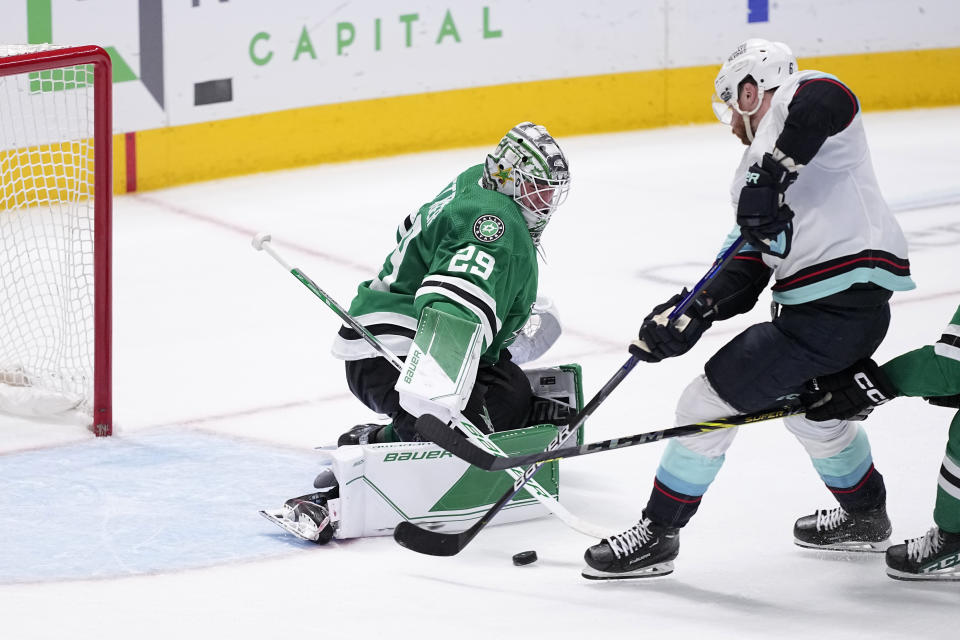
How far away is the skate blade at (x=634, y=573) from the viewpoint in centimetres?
291

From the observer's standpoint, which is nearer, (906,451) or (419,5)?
(906,451)

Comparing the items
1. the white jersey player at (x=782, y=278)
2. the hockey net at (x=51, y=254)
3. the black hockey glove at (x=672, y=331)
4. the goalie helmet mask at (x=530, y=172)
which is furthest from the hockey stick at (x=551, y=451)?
the hockey net at (x=51, y=254)

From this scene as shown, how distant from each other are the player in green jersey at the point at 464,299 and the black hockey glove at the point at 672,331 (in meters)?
0.30

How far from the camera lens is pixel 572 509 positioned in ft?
10.8

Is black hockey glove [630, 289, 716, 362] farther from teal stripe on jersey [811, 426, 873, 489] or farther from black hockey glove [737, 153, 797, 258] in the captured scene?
teal stripe on jersey [811, 426, 873, 489]

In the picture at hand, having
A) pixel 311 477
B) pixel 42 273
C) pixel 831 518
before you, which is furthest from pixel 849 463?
pixel 42 273

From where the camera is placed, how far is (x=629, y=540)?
9.55ft

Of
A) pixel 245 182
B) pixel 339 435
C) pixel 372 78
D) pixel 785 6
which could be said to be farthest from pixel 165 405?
pixel 785 6

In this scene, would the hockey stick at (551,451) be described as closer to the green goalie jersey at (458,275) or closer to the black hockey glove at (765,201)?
the green goalie jersey at (458,275)

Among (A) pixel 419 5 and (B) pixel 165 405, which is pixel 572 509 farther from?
(A) pixel 419 5

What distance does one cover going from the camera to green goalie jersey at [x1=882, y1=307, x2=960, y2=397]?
2762 millimetres

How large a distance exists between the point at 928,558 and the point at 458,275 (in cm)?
102

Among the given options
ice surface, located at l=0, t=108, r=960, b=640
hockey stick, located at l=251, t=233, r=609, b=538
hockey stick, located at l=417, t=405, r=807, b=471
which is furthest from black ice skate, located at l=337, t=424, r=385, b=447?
hockey stick, located at l=417, t=405, r=807, b=471

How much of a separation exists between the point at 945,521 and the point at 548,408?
0.94 meters
